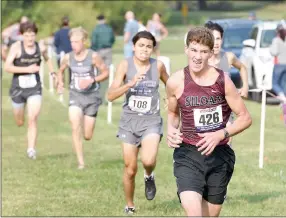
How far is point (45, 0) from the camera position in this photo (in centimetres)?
6056

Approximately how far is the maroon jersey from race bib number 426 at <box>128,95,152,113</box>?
115 inches

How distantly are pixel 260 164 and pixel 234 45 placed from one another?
15.5 metres

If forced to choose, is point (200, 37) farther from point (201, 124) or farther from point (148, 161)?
point (148, 161)

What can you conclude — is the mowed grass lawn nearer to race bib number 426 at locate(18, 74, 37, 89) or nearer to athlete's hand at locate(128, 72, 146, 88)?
race bib number 426 at locate(18, 74, 37, 89)

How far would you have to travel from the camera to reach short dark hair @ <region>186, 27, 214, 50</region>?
760 cm

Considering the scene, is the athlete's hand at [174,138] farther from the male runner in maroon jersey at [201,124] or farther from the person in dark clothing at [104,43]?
the person in dark clothing at [104,43]

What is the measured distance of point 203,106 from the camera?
7.75m

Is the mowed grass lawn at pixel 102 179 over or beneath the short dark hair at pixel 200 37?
beneath

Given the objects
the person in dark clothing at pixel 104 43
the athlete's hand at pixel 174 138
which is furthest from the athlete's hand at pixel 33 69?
the person in dark clothing at pixel 104 43

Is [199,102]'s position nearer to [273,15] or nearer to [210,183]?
[210,183]

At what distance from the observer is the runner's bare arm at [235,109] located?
7766 millimetres

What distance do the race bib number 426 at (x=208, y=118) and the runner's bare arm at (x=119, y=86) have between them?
96.8 inches

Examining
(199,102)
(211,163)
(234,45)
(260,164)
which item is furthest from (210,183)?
(234,45)

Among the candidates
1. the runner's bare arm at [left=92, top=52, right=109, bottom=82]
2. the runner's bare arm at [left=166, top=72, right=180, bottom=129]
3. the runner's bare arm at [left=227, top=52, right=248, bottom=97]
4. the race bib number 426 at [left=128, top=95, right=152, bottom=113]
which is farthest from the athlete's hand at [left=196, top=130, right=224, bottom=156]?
the runner's bare arm at [left=92, top=52, right=109, bottom=82]
